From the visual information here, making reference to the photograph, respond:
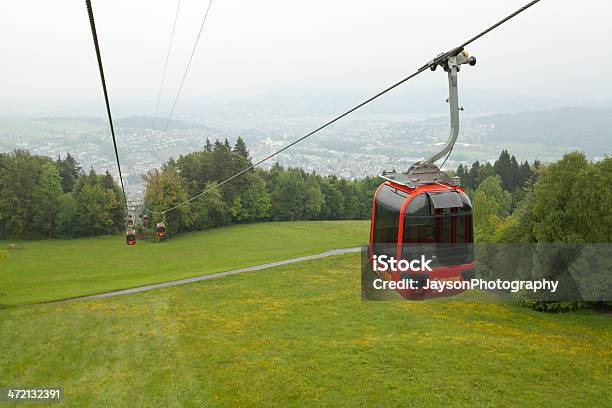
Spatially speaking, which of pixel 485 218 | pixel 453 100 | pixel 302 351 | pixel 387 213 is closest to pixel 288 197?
pixel 485 218

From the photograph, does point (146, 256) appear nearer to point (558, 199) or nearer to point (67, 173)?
point (558, 199)

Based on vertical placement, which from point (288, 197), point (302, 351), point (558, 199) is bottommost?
point (302, 351)

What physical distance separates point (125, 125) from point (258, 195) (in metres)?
129

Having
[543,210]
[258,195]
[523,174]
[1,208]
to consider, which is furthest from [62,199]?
[523,174]

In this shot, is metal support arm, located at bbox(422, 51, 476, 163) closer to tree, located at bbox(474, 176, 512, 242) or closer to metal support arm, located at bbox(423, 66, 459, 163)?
metal support arm, located at bbox(423, 66, 459, 163)

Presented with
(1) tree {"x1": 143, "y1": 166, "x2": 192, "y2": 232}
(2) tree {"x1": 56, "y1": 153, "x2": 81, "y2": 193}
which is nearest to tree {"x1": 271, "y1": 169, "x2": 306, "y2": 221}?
(1) tree {"x1": 143, "y1": 166, "x2": 192, "y2": 232}

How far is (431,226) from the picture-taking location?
9.78 meters

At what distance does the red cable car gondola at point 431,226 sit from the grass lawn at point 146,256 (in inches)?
1058

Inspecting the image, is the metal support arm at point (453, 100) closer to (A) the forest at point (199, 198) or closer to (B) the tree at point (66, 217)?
(A) the forest at point (199, 198)

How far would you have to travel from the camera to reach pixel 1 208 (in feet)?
210

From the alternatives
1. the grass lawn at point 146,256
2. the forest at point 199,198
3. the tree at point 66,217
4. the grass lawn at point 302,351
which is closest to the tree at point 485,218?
the forest at point 199,198

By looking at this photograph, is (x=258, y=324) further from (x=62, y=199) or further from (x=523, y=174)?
(x=523, y=174)

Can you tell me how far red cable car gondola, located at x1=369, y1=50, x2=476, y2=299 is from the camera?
969 centimetres

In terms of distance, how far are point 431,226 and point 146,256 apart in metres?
46.3
